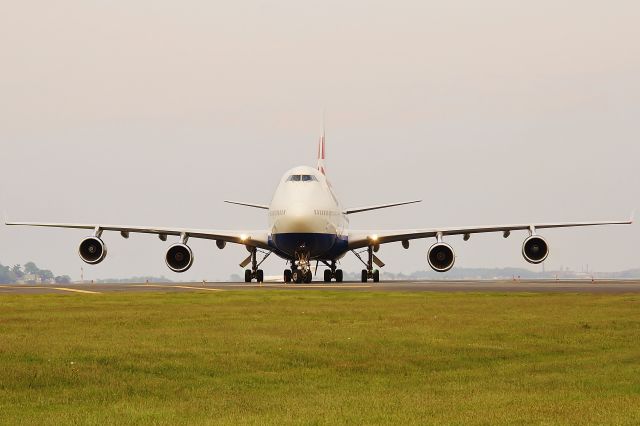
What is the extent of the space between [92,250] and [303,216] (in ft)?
39.5

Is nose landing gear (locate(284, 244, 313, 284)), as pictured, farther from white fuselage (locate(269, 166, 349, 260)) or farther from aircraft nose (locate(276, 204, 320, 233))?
aircraft nose (locate(276, 204, 320, 233))

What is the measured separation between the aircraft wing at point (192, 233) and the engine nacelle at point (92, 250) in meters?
1.04

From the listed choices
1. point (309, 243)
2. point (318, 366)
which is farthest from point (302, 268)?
point (318, 366)

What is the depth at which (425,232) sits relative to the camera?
60344 mm

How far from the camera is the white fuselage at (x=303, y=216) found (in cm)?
5653

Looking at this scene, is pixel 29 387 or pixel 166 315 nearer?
pixel 29 387

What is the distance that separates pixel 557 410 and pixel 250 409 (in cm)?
359

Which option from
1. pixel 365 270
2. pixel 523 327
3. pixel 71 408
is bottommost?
pixel 71 408

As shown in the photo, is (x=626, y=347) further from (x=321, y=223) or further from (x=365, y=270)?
(x=365, y=270)

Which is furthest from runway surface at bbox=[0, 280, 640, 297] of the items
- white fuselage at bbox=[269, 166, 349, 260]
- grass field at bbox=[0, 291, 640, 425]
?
grass field at bbox=[0, 291, 640, 425]

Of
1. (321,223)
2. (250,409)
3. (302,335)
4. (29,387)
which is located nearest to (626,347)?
(302,335)

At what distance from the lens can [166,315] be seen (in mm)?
25281

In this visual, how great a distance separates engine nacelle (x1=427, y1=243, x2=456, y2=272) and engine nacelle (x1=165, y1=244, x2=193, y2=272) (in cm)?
1341

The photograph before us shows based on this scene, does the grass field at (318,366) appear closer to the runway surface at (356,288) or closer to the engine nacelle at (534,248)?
the runway surface at (356,288)
